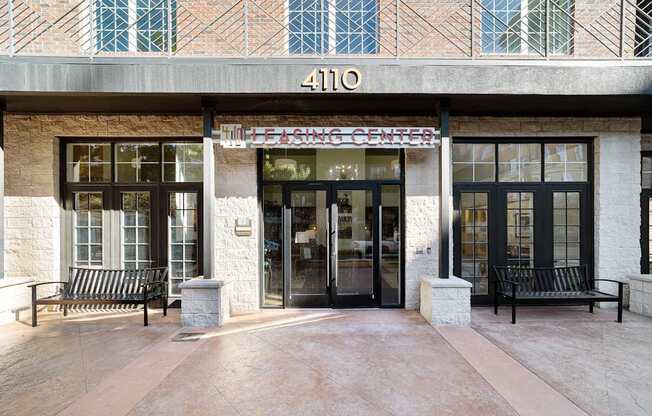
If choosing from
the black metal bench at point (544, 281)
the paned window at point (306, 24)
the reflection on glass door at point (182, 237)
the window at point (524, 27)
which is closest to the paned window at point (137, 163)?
the reflection on glass door at point (182, 237)

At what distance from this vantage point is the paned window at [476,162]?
6.65m

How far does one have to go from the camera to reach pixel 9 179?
6336mm

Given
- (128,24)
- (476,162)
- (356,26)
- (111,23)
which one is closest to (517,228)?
(476,162)

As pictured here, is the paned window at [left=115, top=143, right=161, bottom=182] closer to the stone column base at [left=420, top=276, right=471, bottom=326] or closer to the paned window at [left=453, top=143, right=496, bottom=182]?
the stone column base at [left=420, top=276, right=471, bottom=326]

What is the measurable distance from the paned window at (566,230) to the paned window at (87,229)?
29.7 feet

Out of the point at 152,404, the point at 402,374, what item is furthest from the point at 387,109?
the point at 152,404

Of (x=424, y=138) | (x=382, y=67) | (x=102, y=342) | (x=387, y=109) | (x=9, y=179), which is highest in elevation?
(x=382, y=67)

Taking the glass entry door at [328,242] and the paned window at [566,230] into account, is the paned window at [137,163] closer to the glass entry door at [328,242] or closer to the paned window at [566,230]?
the glass entry door at [328,242]

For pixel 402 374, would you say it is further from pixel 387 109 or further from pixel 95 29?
pixel 95 29

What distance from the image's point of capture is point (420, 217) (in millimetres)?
6355

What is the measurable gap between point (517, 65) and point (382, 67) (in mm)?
2083

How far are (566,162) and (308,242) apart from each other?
5389mm

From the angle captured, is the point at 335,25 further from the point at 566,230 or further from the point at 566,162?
the point at 566,230

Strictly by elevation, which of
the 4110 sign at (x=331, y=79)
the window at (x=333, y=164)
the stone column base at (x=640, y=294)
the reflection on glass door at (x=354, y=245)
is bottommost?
the stone column base at (x=640, y=294)
